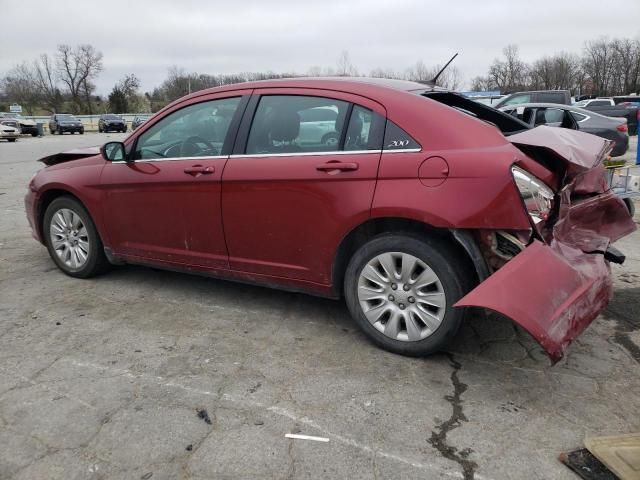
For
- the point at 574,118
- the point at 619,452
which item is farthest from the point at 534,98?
the point at 619,452

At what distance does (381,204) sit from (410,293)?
1.86 ft

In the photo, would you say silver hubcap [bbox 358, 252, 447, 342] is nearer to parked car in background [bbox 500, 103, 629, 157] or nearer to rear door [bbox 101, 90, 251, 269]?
rear door [bbox 101, 90, 251, 269]

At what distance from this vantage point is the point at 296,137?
12.1 feet

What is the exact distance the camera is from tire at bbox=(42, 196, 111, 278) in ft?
15.7

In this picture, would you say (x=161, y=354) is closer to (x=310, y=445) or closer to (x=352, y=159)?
(x=310, y=445)

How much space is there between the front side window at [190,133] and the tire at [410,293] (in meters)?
1.44

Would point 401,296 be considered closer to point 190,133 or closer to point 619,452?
point 619,452

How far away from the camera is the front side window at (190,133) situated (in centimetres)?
403

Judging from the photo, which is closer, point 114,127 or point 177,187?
point 177,187

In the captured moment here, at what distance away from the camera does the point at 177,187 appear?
4082mm

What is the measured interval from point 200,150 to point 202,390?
1852 millimetres

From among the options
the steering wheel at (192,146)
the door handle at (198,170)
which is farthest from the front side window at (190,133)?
the door handle at (198,170)

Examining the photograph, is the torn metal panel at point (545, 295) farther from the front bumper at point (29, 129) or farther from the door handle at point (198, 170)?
the front bumper at point (29, 129)

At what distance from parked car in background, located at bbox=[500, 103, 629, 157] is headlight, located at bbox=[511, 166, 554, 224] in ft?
25.9
